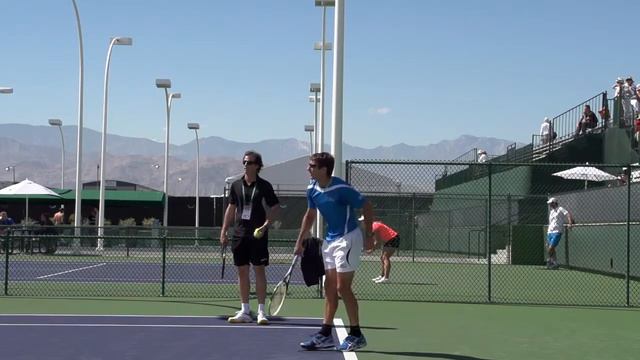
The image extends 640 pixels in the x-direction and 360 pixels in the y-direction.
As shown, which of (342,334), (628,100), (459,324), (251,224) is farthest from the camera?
(628,100)

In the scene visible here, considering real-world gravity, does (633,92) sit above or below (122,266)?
above

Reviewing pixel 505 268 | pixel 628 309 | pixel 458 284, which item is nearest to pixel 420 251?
pixel 505 268

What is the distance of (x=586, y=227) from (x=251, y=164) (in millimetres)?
14876

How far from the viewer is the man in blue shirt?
8773 millimetres

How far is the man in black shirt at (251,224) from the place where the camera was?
1075 centimetres

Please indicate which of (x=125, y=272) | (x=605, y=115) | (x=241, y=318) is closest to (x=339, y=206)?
(x=241, y=318)

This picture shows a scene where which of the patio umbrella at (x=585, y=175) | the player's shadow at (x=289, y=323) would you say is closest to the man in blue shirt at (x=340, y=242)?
the player's shadow at (x=289, y=323)

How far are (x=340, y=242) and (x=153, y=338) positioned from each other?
2.31 metres

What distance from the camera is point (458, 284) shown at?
18422 millimetres

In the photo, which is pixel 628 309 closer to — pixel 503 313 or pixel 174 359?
pixel 503 313

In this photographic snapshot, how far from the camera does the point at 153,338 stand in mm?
9547

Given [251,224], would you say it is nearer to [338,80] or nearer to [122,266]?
[338,80]

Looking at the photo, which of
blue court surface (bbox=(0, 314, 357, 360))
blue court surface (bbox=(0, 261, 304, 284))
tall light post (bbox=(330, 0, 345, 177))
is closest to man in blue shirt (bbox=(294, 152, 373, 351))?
blue court surface (bbox=(0, 314, 357, 360))

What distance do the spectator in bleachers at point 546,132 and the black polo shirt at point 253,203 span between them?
25272 millimetres
